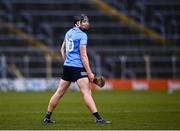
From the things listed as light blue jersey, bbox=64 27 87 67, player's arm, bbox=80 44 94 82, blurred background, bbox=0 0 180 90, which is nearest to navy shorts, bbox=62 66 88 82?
light blue jersey, bbox=64 27 87 67

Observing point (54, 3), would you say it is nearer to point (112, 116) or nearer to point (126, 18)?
point (126, 18)

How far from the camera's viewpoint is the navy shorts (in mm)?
13688

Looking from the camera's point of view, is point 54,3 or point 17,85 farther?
point 54,3

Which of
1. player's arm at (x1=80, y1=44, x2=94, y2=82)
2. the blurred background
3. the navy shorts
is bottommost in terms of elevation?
the blurred background

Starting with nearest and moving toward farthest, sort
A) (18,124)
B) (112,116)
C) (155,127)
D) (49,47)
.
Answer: (155,127) → (18,124) → (112,116) → (49,47)

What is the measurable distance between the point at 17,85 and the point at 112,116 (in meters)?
22.7

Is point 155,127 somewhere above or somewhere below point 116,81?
above

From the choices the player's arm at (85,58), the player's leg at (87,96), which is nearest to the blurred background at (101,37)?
Answer: the player's leg at (87,96)

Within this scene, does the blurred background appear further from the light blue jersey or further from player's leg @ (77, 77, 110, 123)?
player's leg @ (77, 77, 110, 123)

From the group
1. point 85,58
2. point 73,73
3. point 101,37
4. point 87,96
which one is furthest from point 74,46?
point 101,37

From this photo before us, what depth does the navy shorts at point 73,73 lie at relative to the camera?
13688mm

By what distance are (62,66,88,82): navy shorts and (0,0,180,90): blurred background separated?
78.6 feet

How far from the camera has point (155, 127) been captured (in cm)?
1255

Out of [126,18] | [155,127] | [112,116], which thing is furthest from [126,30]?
[155,127]
